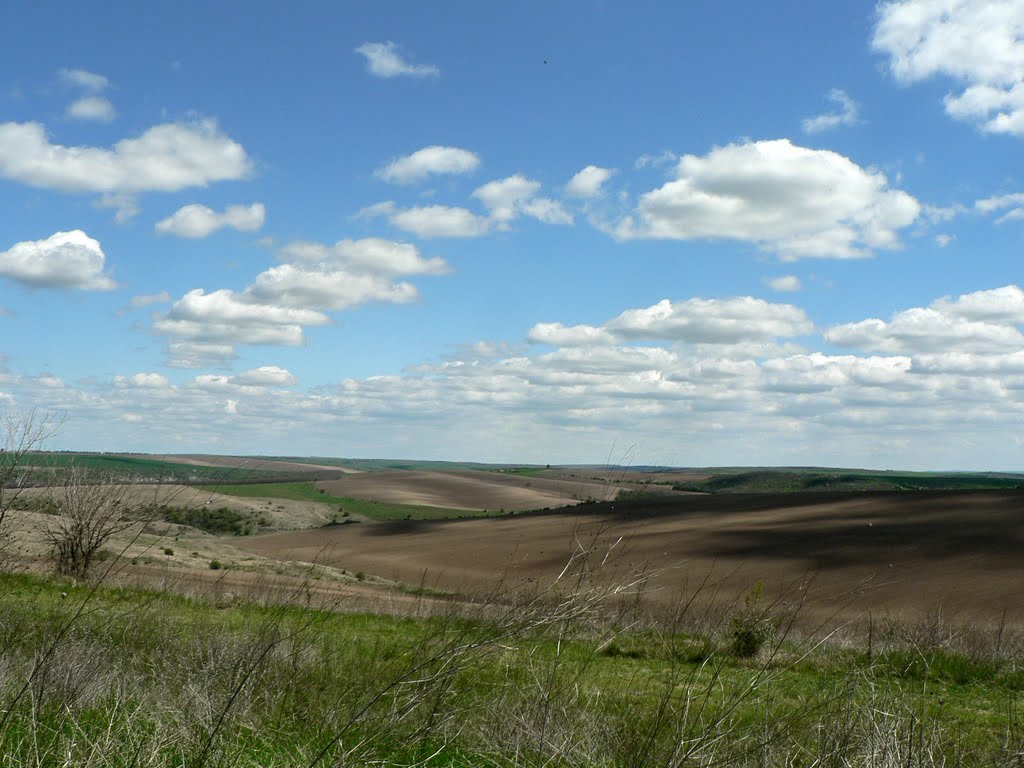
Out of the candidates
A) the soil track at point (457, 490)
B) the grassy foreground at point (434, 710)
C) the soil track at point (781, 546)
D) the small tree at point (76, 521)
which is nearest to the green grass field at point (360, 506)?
the soil track at point (457, 490)

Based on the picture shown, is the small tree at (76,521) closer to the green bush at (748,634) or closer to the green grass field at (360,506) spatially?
the green bush at (748,634)

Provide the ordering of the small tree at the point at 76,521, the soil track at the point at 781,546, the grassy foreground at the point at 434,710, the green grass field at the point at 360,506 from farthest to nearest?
the green grass field at the point at 360,506, the soil track at the point at 781,546, the small tree at the point at 76,521, the grassy foreground at the point at 434,710

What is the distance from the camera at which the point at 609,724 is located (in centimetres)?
747

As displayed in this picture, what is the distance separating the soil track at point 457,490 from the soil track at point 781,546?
35.2 meters

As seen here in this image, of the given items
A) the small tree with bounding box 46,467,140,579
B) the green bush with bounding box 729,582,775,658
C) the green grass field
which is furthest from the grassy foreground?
the green grass field

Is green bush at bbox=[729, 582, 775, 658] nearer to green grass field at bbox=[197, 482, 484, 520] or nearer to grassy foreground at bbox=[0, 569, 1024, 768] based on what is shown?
grassy foreground at bbox=[0, 569, 1024, 768]

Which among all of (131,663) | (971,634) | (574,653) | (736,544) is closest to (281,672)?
(131,663)

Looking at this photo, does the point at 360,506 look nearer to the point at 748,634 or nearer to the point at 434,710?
the point at 748,634

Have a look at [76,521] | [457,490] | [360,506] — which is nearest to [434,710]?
[76,521]

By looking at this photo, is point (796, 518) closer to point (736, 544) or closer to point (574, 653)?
point (736, 544)

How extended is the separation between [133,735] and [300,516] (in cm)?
10344

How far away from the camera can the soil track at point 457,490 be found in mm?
133250

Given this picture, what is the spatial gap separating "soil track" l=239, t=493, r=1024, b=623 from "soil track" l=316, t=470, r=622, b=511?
35182 millimetres

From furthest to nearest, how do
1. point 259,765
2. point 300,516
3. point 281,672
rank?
point 300,516
point 281,672
point 259,765
